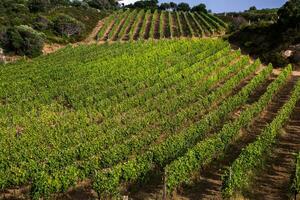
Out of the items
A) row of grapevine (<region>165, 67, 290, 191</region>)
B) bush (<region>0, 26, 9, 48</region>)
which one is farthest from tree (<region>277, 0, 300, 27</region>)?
bush (<region>0, 26, 9, 48</region>)

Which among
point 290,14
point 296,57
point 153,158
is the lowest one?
point 153,158

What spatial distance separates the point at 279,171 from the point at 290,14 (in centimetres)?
4615

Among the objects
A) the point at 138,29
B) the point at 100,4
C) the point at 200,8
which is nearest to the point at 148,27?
the point at 138,29

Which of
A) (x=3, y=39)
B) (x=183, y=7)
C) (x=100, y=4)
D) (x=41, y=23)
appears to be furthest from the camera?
(x=183, y=7)

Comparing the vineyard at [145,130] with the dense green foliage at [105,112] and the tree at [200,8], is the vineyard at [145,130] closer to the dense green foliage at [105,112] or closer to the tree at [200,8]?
the dense green foliage at [105,112]

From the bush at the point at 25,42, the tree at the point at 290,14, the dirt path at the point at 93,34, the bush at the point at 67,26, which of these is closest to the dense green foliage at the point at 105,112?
the bush at the point at 25,42

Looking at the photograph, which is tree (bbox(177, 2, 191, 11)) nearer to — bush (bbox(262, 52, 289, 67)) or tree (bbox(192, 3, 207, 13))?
tree (bbox(192, 3, 207, 13))

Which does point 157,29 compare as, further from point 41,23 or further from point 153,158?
point 153,158

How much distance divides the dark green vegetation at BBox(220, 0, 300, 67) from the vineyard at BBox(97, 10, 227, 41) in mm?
8172

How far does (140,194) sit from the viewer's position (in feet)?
75.5

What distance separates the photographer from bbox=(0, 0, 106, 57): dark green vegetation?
6700 cm

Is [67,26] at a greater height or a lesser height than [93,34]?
greater

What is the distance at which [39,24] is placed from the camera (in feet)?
269

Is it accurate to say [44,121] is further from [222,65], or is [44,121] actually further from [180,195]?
[222,65]
